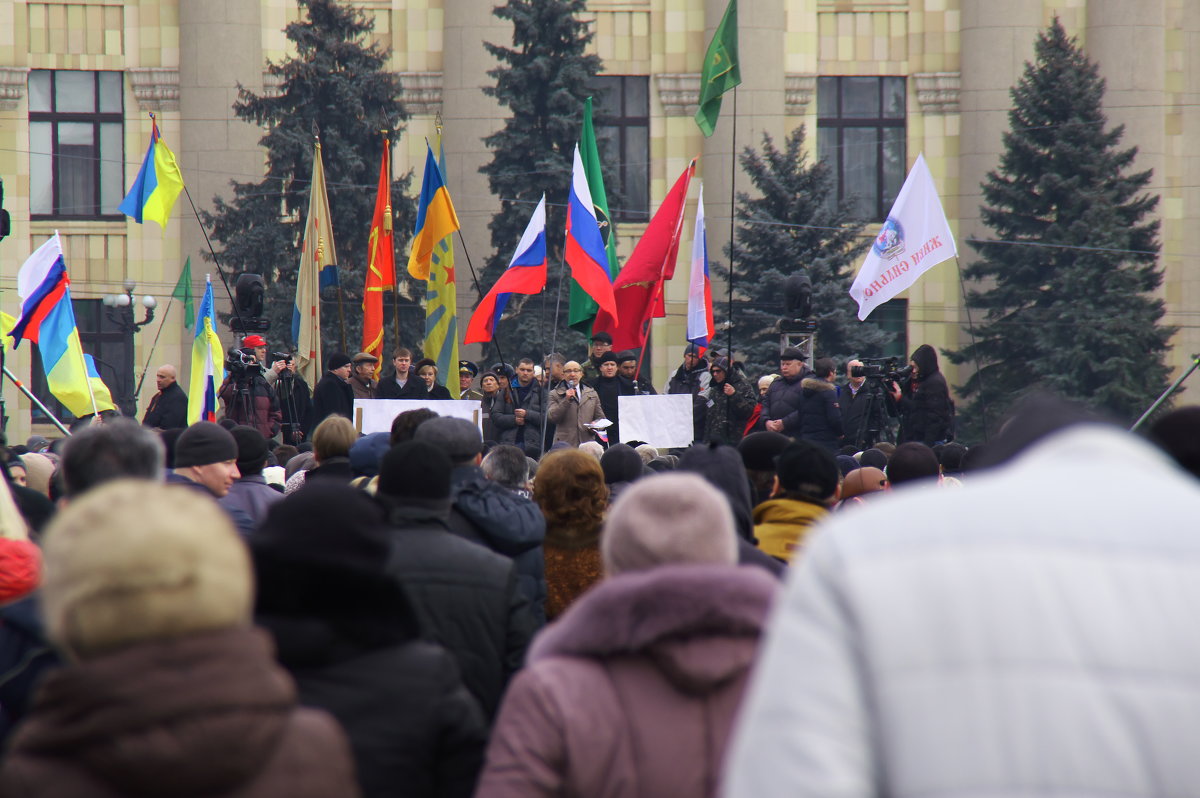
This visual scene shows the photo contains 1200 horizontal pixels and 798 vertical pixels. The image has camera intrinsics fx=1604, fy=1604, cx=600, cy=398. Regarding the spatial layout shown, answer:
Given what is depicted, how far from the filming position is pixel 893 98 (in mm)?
31469

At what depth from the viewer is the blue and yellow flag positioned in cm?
1579

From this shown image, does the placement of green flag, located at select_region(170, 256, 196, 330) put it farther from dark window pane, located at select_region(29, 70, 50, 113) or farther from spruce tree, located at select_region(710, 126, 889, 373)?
spruce tree, located at select_region(710, 126, 889, 373)

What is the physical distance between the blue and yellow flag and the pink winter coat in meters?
12.6

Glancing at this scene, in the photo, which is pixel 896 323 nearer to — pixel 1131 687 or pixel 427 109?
pixel 427 109

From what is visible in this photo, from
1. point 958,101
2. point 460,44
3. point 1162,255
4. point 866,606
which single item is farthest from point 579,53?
point 866,606

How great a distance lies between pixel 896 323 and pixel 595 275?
17715 mm

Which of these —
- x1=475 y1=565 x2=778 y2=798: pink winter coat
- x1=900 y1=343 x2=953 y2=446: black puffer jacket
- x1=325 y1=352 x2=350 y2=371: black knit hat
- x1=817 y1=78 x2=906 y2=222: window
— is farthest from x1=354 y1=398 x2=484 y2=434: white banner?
x1=817 y1=78 x2=906 y2=222: window

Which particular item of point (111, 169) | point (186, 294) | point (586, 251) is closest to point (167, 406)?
point (586, 251)

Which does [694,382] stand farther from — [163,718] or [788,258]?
[163,718]

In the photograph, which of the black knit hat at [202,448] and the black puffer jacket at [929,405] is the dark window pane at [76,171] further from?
the black knit hat at [202,448]

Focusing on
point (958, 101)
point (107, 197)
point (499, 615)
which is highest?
point (958, 101)

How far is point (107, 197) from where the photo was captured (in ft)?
101

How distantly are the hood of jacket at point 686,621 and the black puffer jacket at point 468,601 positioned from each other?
1.18 meters

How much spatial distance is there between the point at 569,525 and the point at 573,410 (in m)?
9.12
